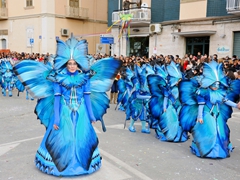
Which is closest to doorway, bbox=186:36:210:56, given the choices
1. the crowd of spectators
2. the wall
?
the wall

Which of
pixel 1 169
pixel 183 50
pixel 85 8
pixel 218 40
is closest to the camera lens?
pixel 1 169

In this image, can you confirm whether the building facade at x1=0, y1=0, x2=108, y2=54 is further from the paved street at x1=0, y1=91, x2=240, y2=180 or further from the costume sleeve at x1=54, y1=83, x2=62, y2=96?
the costume sleeve at x1=54, y1=83, x2=62, y2=96

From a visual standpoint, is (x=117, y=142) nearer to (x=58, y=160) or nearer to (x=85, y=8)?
(x=58, y=160)

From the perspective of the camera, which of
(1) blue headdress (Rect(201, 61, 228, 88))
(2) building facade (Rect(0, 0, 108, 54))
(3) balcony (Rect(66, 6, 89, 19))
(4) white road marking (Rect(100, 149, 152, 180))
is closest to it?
(4) white road marking (Rect(100, 149, 152, 180))

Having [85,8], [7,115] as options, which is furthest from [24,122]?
[85,8]

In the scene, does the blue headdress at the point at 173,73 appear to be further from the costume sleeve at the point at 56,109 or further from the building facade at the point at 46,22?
the building facade at the point at 46,22

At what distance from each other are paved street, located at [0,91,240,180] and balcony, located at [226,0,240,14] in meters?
9.92

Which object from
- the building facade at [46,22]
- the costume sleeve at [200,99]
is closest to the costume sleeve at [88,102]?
the costume sleeve at [200,99]

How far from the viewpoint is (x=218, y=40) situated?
59.6 feet

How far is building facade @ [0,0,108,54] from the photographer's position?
28656mm

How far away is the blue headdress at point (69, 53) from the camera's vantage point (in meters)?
4.61

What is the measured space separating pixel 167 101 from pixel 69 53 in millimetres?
2872

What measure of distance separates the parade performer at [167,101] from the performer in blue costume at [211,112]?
0.84m

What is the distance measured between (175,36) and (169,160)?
1592 centimetres
